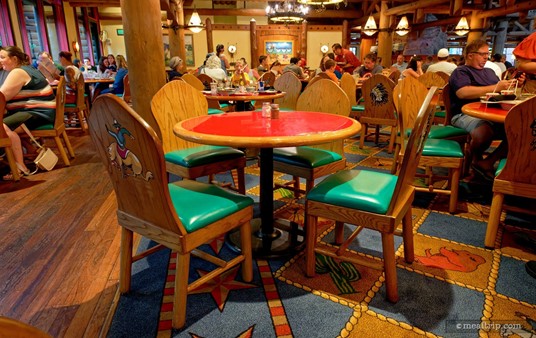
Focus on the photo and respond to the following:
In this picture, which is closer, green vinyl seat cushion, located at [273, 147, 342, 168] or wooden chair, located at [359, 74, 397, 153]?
green vinyl seat cushion, located at [273, 147, 342, 168]

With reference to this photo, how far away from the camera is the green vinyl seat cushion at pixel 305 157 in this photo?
7.48ft

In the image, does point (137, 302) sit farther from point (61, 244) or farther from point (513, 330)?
point (513, 330)

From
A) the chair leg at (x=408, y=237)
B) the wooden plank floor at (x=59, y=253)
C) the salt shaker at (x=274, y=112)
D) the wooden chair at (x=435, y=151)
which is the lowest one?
the wooden plank floor at (x=59, y=253)

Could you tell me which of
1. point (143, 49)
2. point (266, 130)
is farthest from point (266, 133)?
point (143, 49)

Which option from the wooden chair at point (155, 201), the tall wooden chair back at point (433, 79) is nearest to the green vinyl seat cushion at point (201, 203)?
the wooden chair at point (155, 201)

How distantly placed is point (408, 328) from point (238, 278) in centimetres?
86

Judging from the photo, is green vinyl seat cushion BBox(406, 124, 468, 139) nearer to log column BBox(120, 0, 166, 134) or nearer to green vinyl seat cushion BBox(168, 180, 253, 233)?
green vinyl seat cushion BBox(168, 180, 253, 233)

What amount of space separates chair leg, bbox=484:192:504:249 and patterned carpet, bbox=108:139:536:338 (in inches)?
2.2

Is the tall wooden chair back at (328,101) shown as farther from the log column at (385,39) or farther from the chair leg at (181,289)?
the log column at (385,39)

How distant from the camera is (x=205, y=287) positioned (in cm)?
188

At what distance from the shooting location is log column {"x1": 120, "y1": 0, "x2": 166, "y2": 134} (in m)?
3.29

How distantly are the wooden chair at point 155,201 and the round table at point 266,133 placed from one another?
278 mm

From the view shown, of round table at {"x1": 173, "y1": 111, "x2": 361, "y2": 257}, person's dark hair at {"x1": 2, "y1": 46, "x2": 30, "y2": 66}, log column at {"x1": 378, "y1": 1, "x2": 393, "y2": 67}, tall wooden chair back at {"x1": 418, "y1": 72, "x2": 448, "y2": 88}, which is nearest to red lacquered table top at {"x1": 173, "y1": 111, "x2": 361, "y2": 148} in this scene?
round table at {"x1": 173, "y1": 111, "x2": 361, "y2": 257}

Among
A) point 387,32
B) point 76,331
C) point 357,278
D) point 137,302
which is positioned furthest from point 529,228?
point 387,32
